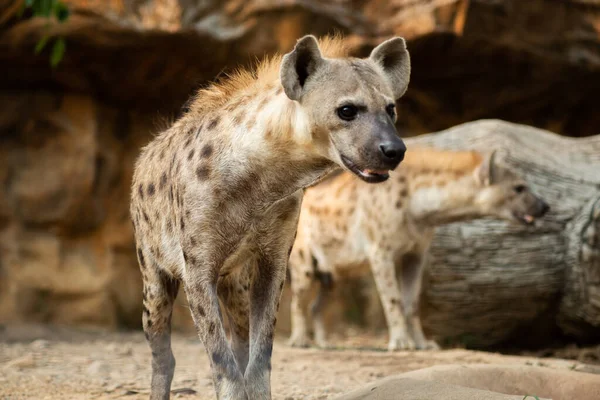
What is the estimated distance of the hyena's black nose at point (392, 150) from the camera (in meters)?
2.81

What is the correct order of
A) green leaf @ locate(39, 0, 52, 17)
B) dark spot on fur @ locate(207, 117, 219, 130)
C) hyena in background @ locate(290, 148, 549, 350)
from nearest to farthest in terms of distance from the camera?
dark spot on fur @ locate(207, 117, 219, 130)
green leaf @ locate(39, 0, 52, 17)
hyena in background @ locate(290, 148, 549, 350)

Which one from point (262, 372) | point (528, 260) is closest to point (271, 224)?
point (262, 372)

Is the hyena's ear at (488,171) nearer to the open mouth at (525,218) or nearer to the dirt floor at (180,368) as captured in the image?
the open mouth at (525,218)

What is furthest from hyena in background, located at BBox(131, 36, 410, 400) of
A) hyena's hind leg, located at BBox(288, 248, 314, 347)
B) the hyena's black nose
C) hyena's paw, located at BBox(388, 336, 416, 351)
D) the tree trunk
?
hyena's hind leg, located at BBox(288, 248, 314, 347)

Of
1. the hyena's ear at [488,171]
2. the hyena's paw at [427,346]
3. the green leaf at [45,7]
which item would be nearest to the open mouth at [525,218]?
the hyena's ear at [488,171]

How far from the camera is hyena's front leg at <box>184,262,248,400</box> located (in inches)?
122

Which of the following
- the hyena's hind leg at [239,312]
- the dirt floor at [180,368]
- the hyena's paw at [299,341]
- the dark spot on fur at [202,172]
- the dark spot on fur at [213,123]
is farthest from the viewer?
the hyena's paw at [299,341]

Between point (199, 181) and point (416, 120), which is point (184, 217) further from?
point (416, 120)

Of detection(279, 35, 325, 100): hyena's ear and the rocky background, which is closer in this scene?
detection(279, 35, 325, 100): hyena's ear

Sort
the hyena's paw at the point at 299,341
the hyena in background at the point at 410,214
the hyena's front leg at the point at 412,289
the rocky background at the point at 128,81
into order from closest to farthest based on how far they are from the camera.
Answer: the hyena in background at the point at 410,214, the hyena's front leg at the point at 412,289, the hyena's paw at the point at 299,341, the rocky background at the point at 128,81

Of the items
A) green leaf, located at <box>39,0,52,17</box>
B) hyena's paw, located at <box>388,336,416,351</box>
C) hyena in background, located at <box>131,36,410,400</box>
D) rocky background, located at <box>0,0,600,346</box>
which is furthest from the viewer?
rocky background, located at <box>0,0,600,346</box>

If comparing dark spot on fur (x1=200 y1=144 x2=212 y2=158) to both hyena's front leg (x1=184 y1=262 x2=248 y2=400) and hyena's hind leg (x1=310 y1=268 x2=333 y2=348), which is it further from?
hyena's hind leg (x1=310 y1=268 x2=333 y2=348)

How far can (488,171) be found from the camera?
6.28 metres

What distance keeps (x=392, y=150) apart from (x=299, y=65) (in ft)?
1.61
